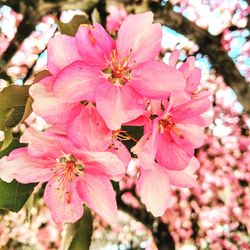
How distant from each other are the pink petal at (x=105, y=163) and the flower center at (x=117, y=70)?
10 centimetres

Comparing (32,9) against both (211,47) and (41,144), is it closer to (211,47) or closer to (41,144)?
(211,47)

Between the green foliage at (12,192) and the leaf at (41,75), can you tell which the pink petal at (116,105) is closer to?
the leaf at (41,75)

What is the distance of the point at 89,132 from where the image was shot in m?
0.59

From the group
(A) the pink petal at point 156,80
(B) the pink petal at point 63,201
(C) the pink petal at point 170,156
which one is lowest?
(B) the pink petal at point 63,201

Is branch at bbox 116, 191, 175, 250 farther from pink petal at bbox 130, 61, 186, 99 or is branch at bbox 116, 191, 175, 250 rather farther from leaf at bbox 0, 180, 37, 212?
pink petal at bbox 130, 61, 186, 99

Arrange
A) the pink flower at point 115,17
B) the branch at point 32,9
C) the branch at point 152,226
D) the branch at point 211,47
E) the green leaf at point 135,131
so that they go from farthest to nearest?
the branch at point 152,226 < the pink flower at point 115,17 < the branch at point 32,9 < the branch at point 211,47 < the green leaf at point 135,131

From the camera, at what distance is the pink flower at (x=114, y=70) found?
60cm

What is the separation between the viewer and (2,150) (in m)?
0.72

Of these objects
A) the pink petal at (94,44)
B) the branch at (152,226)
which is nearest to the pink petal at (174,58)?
the pink petal at (94,44)

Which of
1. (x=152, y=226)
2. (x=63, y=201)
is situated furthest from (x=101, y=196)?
(x=152, y=226)

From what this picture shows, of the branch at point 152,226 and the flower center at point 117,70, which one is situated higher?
the flower center at point 117,70

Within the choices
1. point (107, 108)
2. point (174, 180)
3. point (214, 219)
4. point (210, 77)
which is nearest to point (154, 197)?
point (174, 180)

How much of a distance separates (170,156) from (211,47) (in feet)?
10.6

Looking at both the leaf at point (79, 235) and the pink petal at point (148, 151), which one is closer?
the pink petal at point (148, 151)
